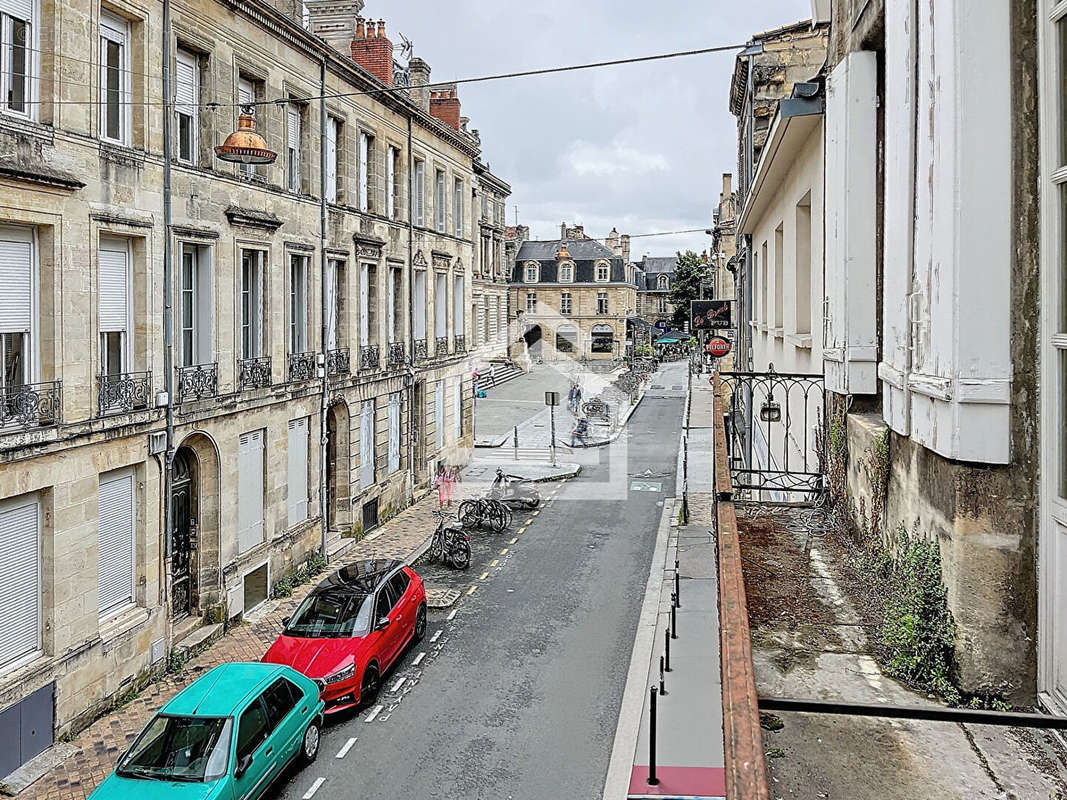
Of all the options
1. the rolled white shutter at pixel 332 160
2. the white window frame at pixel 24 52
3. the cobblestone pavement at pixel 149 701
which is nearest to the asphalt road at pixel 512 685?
the cobblestone pavement at pixel 149 701

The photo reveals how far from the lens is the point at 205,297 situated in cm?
1672

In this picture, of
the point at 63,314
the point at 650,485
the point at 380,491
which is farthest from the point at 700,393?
the point at 63,314

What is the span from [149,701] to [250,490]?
5228 mm

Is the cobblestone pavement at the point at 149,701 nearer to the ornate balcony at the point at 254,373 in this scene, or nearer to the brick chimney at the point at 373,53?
the ornate balcony at the point at 254,373

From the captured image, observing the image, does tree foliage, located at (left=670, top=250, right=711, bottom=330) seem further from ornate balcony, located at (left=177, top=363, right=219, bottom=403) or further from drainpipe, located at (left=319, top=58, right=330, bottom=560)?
ornate balcony, located at (left=177, top=363, right=219, bottom=403)

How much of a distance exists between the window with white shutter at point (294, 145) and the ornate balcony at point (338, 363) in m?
4.07

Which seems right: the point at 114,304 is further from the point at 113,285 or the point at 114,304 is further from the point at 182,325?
the point at 182,325

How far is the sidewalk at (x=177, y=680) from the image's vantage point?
11.2 metres

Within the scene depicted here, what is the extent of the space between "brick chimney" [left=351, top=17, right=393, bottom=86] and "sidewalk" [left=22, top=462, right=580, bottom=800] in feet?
41.7

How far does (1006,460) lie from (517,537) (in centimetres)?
2172

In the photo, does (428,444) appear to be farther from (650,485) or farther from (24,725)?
(24,725)

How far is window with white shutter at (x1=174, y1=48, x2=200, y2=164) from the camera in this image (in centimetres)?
1578

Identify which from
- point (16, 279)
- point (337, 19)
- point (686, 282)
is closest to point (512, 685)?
point (16, 279)

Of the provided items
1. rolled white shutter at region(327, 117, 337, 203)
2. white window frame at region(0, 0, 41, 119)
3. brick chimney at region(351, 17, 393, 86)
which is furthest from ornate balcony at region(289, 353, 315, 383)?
brick chimney at region(351, 17, 393, 86)
